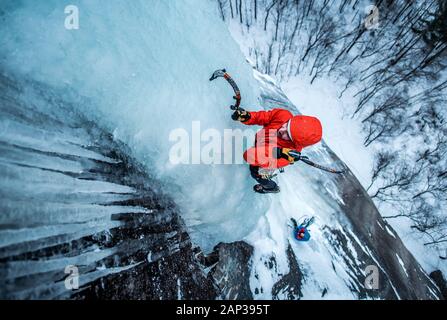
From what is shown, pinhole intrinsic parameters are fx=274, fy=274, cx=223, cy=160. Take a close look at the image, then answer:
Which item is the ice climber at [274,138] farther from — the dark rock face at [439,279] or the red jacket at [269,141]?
the dark rock face at [439,279]

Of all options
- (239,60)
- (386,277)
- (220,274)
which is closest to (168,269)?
(220,274)

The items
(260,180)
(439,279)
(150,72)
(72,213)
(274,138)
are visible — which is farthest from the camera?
(439,279)

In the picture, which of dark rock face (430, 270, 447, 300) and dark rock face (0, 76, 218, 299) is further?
dark rock face (430, 270, 447, 300)

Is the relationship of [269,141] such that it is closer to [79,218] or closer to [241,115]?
[241,115]

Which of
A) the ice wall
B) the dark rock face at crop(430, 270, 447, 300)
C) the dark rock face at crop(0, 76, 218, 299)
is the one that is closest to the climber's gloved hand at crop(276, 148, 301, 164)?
the ice wall

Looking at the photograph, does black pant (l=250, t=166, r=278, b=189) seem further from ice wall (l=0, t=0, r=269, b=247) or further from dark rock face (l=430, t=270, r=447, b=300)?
dark rock face (l=430, t=270, r=447, b=300)

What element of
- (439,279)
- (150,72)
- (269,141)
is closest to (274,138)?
(269,141)

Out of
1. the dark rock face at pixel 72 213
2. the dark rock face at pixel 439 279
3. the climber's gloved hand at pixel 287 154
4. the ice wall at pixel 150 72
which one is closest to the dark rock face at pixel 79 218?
the dark rock face at pixel 72 213
